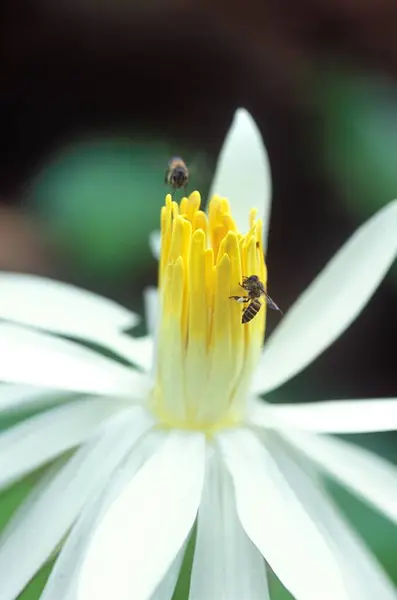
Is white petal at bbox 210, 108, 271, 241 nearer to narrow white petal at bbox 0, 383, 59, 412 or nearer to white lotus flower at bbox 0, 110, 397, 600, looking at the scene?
white lotus flower at bbox 0, 110, 397, 600

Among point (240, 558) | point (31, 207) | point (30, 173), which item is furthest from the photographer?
point (30, 173)

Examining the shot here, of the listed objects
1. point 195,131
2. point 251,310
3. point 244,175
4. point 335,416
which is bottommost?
point 335,416

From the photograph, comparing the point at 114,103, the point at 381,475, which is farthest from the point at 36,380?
the point at 114,103

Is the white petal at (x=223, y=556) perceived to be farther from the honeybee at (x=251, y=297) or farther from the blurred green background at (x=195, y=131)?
the blurred green background at (x=195, y=131)

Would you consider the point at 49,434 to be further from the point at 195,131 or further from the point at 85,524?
the point at 195,131

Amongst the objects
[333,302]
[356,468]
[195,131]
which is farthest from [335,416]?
[195,131]

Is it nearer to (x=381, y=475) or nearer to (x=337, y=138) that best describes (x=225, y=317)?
Result: (x=381, y=475)

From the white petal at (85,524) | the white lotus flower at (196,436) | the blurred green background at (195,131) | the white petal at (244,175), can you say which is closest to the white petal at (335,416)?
the white lotus flower at (196,436)
